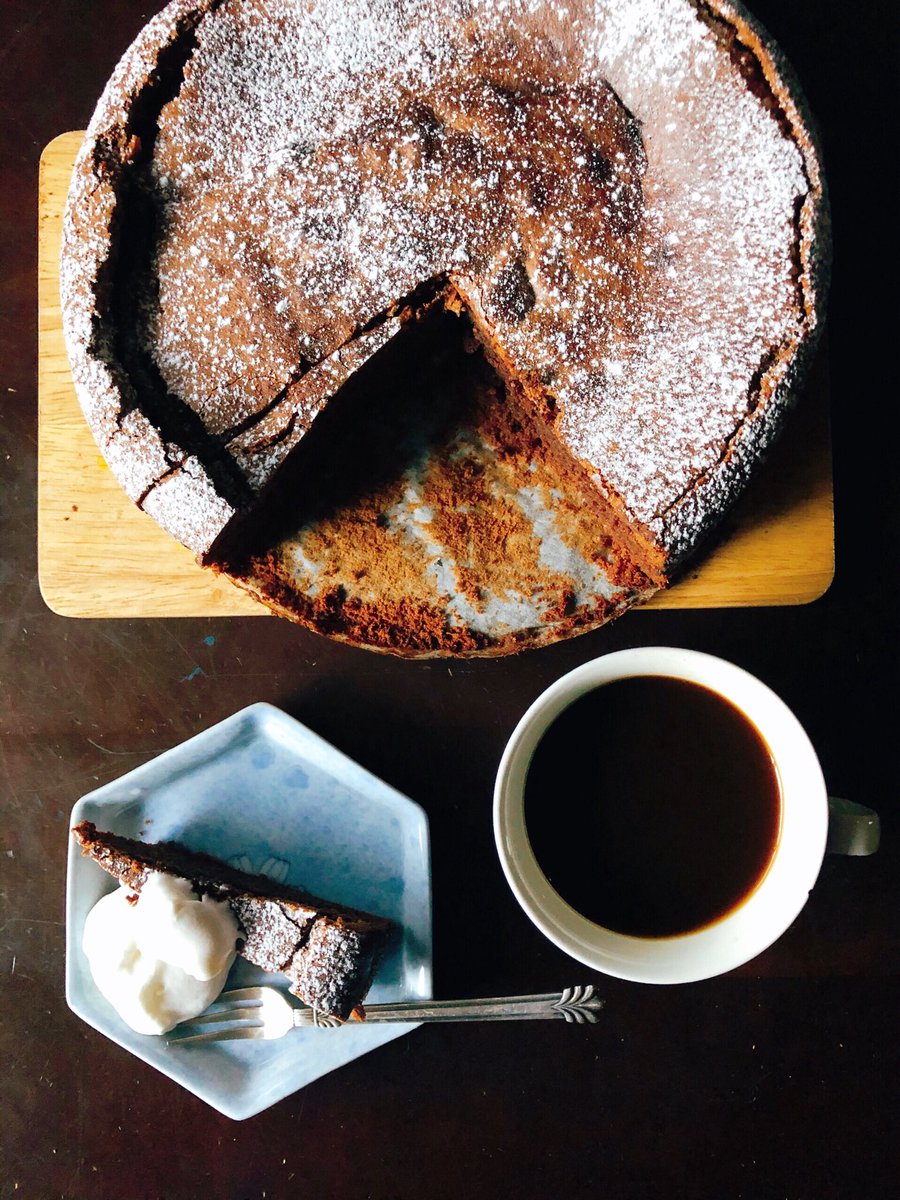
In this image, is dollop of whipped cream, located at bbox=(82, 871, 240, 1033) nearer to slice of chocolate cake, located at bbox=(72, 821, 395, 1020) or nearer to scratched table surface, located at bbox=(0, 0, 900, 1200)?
slice of chocolate cake, located at bbox=(72, 821, 395, 1020)

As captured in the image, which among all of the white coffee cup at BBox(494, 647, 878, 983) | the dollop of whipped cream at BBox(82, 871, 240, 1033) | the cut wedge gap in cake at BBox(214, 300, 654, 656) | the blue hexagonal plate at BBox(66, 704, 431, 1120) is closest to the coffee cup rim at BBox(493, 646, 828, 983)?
the white coffee cup at BBox(494, 647, 878, 983)

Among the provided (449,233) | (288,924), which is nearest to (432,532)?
(449,233)

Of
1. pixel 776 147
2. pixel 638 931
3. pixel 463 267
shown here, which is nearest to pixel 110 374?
pixel 463 267

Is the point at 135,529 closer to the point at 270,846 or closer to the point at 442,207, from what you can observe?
the point at 270,846

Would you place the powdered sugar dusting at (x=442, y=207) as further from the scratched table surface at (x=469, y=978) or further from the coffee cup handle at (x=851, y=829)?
the coffee cup handle at (x=851, y=829)

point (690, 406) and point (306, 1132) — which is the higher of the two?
point (690, 406)

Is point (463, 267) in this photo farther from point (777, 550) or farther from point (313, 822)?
point (313, 822)
